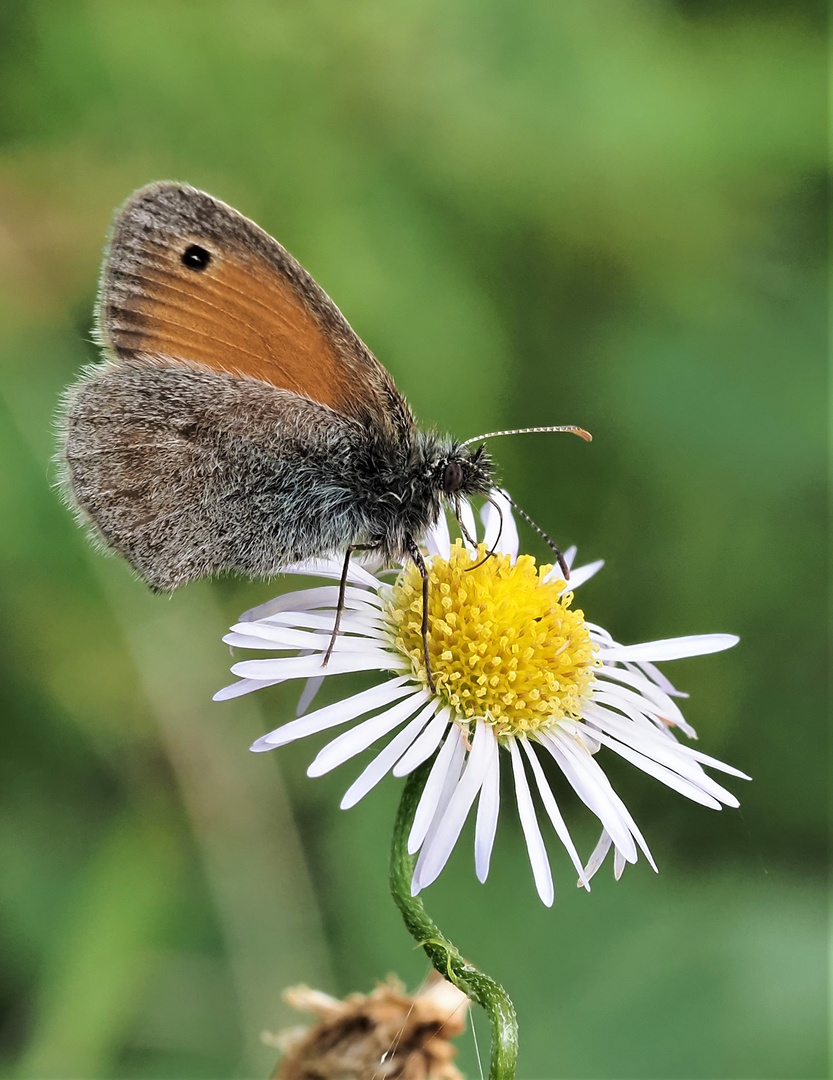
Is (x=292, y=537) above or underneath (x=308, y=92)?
underneath

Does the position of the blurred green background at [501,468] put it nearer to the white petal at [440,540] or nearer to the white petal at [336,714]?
the white petal at [440,540]

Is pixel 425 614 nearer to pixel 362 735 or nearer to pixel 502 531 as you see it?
pixel 362 735

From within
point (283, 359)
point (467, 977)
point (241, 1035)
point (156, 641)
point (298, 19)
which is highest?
point (298, 19)

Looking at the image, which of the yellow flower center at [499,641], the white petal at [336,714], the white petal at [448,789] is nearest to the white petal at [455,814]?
the white petal at [448,789]

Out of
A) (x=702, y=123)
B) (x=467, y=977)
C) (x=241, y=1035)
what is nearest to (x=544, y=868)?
(x=467, y=977)

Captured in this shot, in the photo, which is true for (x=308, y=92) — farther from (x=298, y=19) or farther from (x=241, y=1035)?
(x=241, y=1035)

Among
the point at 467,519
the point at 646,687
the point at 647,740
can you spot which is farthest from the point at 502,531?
the point at 647,740

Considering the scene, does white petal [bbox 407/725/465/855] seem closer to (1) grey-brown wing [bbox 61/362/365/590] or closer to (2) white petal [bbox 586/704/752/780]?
(2) white petal [bbox 586/704/752/780]
